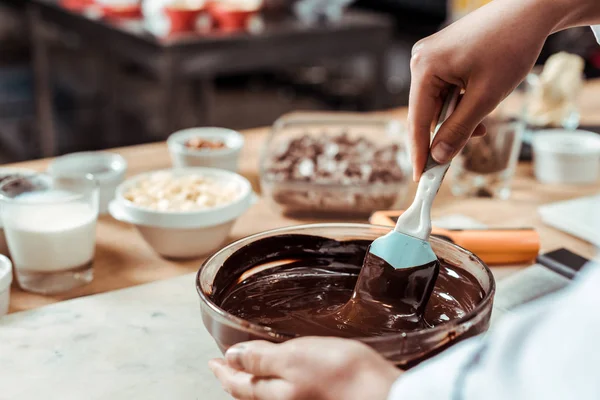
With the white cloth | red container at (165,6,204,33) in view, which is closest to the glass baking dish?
the white cloth

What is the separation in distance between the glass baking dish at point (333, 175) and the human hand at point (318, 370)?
72 cm

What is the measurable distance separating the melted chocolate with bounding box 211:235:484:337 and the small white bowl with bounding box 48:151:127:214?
0.60 metres

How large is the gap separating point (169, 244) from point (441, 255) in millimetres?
522

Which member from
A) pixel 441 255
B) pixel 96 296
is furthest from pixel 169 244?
pixel 441 255

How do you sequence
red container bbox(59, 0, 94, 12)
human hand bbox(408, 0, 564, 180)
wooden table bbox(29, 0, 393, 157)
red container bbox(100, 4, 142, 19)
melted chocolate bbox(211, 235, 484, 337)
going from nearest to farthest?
melted chocolate bbox(211, 235, 484, 337) → human hand bbox(408, 0, 564, 180) → wooden table bbox(29, 0, 393, 157) → red container bbox(100, 4, 142, 19) → red container bbox(59, 0, 94, 12)

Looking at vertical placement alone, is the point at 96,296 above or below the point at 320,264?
below

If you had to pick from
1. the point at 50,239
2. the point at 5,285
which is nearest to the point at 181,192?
the point at 50,239

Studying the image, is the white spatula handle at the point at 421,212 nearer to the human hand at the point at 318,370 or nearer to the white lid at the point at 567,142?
the human hand at the point at 318,370

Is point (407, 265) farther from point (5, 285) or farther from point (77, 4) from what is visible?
point (77, 4)

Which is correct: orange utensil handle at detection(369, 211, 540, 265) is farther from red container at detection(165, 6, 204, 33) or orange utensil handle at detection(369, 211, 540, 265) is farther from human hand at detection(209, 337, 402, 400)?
red container at detection(165, 6, 204, 33)

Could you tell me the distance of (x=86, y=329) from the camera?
1029mm

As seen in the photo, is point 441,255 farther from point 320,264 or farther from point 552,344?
point 552,344

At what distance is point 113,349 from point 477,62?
0.67m

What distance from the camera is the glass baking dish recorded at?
1.41m
